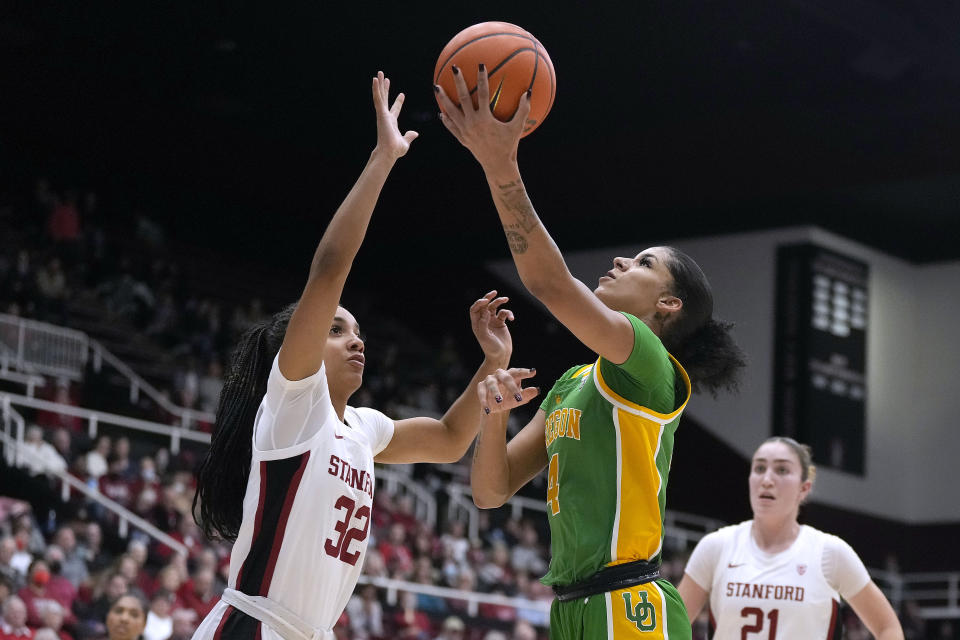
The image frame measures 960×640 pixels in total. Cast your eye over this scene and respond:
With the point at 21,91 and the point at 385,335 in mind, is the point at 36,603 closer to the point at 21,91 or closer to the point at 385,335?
the point at 21,91

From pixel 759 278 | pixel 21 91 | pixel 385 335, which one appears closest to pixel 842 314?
pixel 759 278

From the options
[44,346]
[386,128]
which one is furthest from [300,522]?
[44,346]

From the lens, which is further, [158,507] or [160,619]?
[158,507]

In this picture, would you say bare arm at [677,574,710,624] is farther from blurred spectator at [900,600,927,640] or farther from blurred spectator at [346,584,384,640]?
blurred spectator at [900,600,927,640]

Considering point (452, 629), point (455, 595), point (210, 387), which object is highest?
point (210, 387)

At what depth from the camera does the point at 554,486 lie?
367 centimetres

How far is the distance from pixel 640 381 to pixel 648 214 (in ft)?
43.1

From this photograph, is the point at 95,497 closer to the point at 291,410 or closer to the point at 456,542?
the point at 456,542

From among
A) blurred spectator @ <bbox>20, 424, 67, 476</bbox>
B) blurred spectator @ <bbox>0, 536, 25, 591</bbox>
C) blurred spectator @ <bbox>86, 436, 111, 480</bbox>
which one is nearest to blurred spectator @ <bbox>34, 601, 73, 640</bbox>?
blurred spectator @ <bbox>0, 536, 25, 591</bbox>

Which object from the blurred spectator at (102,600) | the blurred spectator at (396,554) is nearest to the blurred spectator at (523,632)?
the blurred spectator at (396,554)

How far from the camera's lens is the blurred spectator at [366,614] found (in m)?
11.0

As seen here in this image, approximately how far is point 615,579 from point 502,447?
563 mm

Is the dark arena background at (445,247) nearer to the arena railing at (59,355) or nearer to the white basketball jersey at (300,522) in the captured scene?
the arena railing at (59,355)

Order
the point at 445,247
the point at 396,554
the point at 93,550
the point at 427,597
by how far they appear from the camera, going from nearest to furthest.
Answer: the point at 93,550 < the point at 427,597 < the point at 396,554 < the point at 445,247
